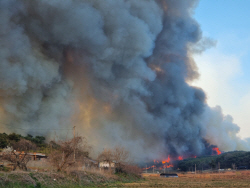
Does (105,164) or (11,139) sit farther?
(11,139)

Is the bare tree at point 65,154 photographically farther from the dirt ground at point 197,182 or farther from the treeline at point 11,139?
the treeline at point 11,139

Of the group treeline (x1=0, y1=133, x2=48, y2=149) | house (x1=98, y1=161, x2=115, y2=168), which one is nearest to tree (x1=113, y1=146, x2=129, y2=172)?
house (x1=98, y1=161, x2=115, y2=168)

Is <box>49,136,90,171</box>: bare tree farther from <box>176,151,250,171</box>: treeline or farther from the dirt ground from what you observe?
<box>176,151,250,171</box>: treeline

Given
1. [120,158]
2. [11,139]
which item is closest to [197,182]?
[120,158]

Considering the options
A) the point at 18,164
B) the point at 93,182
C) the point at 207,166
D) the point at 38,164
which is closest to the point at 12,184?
the point at 18,164

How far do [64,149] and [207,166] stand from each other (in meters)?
74.0

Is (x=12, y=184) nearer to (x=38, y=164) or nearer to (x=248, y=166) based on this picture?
(x=38, y=164)

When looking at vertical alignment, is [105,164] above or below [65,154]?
below

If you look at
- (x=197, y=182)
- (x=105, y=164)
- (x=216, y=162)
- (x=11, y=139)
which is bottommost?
(x=197, y=182)

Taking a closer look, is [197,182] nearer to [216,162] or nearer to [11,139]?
[11,139]

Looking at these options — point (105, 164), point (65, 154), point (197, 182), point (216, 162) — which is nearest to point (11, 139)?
point (105, 164)

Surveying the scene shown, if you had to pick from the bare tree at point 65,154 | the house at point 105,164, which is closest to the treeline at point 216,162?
the house at point 105,164

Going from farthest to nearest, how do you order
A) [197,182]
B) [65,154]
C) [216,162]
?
[216,162]
[197,182]
[65,154]

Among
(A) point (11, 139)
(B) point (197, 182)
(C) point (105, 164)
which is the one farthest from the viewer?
(A) point (11, 139)
